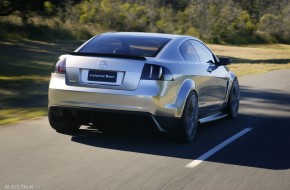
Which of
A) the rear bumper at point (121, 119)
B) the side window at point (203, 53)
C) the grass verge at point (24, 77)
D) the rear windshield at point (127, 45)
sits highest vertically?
the rear windshield at point (127, 45)

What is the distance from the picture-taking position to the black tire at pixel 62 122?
321 inches

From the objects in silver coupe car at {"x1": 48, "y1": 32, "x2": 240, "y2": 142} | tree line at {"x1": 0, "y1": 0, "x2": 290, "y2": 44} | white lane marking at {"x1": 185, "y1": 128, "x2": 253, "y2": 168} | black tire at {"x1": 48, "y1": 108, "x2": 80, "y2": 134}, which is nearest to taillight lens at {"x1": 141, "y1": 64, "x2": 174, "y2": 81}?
silver coupe car at {"x1": 48, "y1": 32, "x2": 240, "y2": 142}

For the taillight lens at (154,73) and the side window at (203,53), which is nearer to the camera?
the taillight lens at (154,73)

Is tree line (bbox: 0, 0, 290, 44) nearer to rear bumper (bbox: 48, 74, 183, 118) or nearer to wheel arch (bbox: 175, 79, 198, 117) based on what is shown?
wheel arch (bbox: 175, 79, 198, 117)

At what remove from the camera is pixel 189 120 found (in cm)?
845

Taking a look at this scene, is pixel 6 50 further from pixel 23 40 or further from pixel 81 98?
pixel 81 98

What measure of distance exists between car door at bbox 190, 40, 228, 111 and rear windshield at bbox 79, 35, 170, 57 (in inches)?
41.6

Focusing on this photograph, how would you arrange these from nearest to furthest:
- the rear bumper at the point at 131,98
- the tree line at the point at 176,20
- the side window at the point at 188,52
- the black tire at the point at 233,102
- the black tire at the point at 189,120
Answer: the rear bumper at the point at 131,98, the black tire at the point at 189,120, the side window at the point at 188,52, the black tire at the point at 233,102, the tree line at the point at 176,20

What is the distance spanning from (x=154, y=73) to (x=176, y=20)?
49735mm

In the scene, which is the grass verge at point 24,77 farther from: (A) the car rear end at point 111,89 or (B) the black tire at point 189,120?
(B) the black tire at point 189,120

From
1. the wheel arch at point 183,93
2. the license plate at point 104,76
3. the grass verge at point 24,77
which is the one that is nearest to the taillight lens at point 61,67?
the license plate at point 104,76

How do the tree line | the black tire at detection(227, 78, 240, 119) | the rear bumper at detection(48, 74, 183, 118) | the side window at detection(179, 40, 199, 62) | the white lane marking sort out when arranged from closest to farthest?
the white lane marking → the rear bumper at detection(48, 74, 183, 118) → the side window at detection(179, 40, 199, 62) → the black tire at detection(227, 78, 240, 119) → the tree line

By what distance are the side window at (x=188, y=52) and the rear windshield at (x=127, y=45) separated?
0.97ft

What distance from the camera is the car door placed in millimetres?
9461
